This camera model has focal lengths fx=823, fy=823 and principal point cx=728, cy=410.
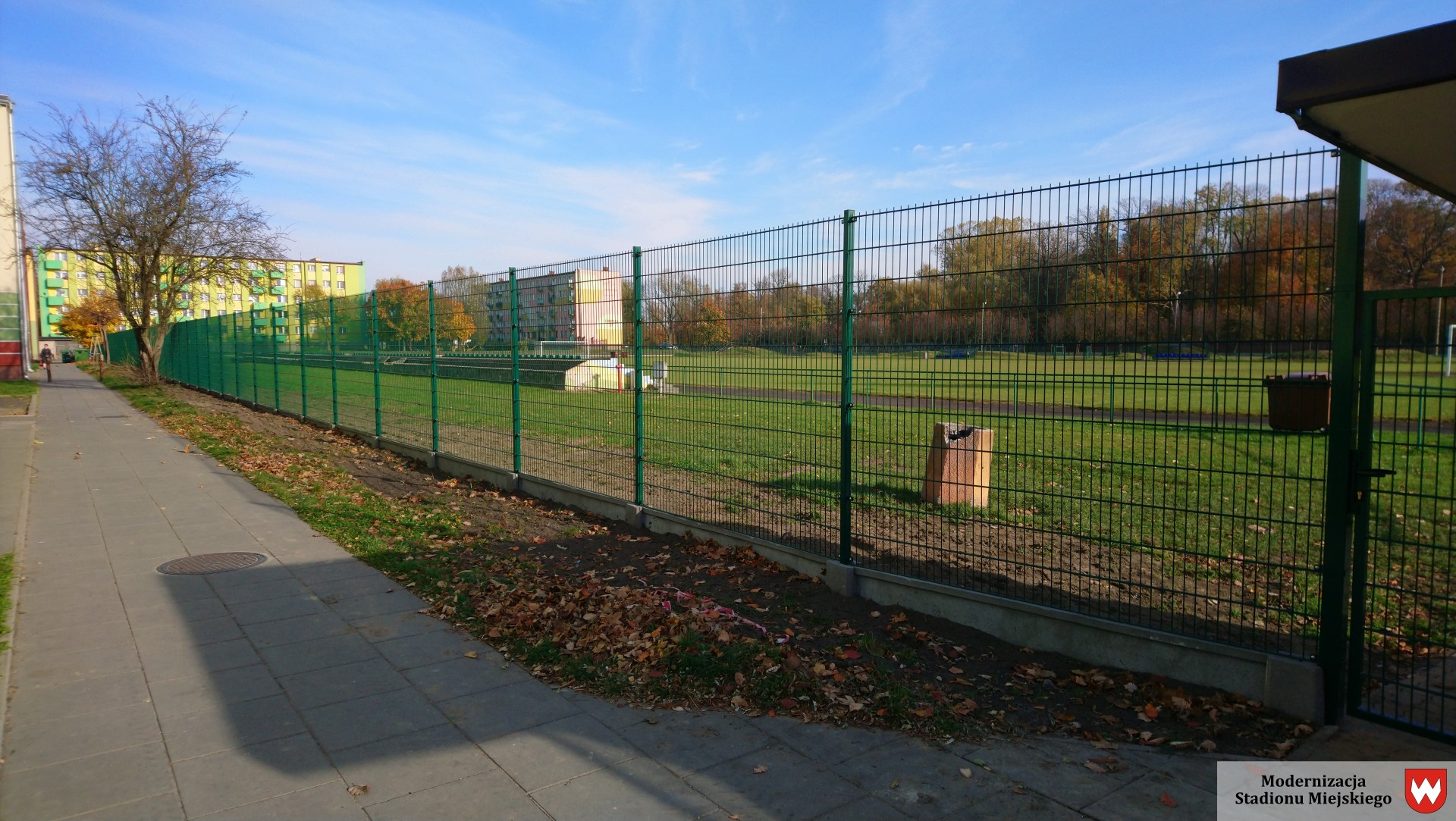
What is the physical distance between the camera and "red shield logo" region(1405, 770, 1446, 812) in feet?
10.2

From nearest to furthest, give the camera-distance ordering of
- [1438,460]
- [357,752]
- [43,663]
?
[1438,460], [357,752], [43,663]

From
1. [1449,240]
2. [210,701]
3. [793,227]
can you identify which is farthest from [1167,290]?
[210,701]

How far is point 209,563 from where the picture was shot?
675 cm

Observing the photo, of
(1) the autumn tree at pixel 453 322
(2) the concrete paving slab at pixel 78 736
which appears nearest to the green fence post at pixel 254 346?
(1) the autumn tree at pixel 453 322

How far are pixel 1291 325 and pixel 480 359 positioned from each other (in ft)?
27.0

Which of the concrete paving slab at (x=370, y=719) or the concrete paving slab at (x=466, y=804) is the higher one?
the concrete paving slab at (x=370, y=719)

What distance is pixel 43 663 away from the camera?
459 cm

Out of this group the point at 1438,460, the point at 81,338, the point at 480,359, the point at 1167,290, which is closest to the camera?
the point at 1438,460

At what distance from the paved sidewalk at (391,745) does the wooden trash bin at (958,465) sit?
137 inches

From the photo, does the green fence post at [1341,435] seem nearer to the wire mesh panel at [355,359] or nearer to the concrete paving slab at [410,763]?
the concrete paving slab at [410,763]

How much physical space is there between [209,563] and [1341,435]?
7682 millimetres

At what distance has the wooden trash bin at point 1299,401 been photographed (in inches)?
143

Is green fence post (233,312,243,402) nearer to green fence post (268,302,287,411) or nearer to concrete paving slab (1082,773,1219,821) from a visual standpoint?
green fence post (268,302,287,411)

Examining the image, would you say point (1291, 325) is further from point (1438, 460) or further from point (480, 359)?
point (480, 359)
